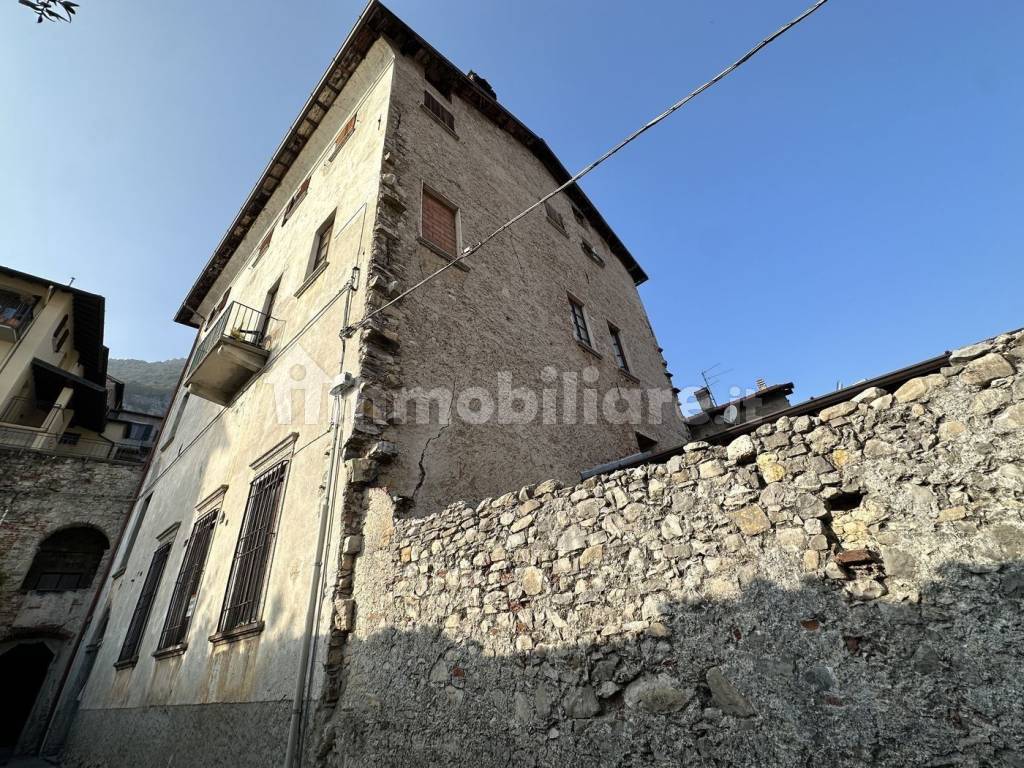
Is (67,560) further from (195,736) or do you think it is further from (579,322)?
(579,322)

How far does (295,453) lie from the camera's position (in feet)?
19.0

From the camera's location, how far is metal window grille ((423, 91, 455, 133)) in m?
9.62

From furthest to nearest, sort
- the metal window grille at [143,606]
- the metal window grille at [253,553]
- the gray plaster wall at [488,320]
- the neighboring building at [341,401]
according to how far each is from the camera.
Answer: the metal window grille at [143,606] → the gray plaster wall at [488,320] → the metal window grille at [253,553] → the neighboring building at [341,401]

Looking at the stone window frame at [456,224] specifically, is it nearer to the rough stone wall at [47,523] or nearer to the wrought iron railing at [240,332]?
the wrought iron railing at [240,332]

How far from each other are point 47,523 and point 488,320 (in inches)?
677

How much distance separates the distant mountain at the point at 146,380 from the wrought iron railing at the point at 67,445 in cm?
1713

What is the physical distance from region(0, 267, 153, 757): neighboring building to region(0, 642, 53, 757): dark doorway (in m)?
0.03

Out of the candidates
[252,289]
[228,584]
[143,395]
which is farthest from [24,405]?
[143,395]

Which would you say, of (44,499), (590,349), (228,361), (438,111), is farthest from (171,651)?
(44,499)

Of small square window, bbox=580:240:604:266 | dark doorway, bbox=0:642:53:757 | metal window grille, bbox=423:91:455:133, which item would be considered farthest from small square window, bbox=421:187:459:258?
dark doorway, bbox=0:642:53:757

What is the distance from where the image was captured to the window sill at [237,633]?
486 centimetres

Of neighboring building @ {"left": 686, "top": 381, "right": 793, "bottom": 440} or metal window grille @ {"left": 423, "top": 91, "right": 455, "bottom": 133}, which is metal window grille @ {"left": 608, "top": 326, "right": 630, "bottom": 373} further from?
metal window grille @ {"left": 423, "top": 91, "right": 455, "bottom": 133}

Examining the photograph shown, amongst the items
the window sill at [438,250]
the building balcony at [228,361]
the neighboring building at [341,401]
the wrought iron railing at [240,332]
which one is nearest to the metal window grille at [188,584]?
the neighboring building at [341,401]

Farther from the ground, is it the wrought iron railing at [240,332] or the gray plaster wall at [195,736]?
the wrought iron railing at [240,332]
